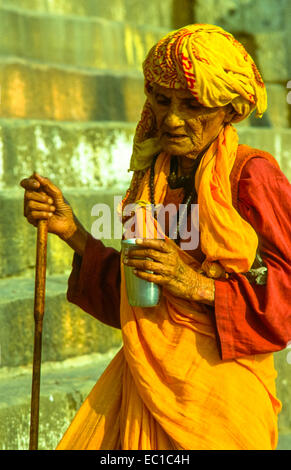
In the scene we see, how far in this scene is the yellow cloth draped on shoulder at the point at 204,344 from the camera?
8.82 ft

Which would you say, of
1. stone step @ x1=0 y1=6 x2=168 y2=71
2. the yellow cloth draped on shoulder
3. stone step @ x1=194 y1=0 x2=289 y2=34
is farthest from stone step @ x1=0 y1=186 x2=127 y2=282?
stone step @ x1=194 y1=0 x2=289 y2=34

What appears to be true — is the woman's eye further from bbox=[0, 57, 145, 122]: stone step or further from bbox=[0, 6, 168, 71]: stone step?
bbox=[0, 6, 168, 71]: stone step

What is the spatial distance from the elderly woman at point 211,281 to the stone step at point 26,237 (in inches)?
81.1

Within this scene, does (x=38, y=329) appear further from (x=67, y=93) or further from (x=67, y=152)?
(x=67, y=93)

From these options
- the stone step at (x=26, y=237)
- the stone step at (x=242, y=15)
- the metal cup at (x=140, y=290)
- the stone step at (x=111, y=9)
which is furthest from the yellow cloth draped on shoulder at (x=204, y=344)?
the stone step at (x=242, y=15)

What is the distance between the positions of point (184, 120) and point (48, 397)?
1850 millimetres

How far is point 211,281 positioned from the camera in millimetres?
2713

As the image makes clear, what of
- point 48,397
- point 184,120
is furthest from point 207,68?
point 48,397

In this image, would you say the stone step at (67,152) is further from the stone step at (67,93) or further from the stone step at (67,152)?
the stone step at (67,93)

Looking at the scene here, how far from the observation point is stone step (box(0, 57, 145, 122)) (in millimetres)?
5656
